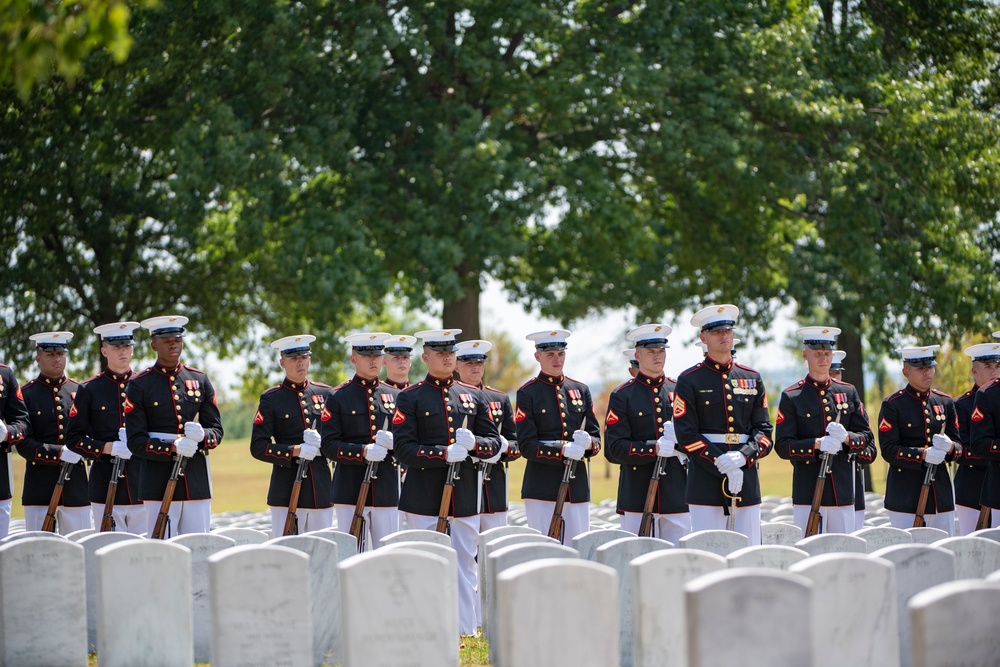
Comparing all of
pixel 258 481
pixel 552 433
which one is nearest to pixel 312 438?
pixel 552 433

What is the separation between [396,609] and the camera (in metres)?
5.86

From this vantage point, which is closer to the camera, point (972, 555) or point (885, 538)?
point (972, 555)

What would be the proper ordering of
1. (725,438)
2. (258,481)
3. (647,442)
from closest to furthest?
(725,438), (647,442), (258,481)

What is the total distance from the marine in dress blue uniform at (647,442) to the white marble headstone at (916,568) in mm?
2868

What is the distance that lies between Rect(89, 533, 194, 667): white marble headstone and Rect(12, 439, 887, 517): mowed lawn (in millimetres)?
15533

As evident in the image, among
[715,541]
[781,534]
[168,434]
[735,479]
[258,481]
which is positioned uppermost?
[168,434]

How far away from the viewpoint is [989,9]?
19.5 metres

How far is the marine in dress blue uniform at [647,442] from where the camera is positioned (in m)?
9.32

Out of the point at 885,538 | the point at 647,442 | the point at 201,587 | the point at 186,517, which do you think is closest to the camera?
the point at 201,587

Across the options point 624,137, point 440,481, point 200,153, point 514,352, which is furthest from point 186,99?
point 514,352

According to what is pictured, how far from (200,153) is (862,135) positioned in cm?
954

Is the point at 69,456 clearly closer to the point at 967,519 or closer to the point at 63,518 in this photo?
the point at 63,518

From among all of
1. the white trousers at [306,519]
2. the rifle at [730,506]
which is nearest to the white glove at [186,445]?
the white trousers at [306,519]

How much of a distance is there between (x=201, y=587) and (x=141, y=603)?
2.90ft
